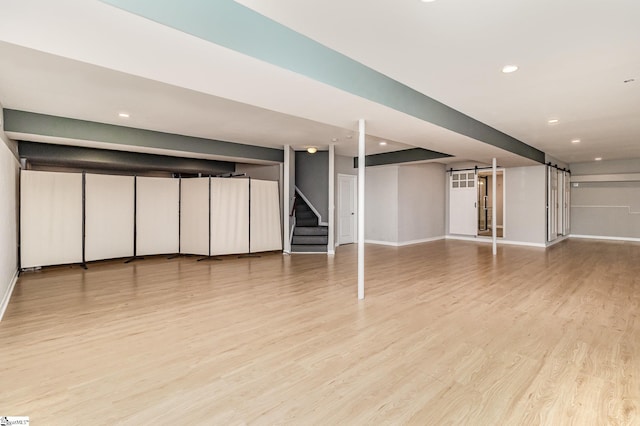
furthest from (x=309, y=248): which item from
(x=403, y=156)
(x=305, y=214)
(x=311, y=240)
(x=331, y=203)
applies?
(x=403, y=156)

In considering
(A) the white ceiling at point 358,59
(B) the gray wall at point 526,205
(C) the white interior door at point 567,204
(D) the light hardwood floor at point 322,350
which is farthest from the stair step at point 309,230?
(C) the white interior door at point 567,204

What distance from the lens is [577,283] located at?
5.03 m

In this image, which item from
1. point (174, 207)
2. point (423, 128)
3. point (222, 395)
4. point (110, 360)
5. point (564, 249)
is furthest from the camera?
point (564, 249)

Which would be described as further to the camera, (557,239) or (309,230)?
(557,239)

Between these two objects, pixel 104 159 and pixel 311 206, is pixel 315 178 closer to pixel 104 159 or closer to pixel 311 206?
pixel 311 206

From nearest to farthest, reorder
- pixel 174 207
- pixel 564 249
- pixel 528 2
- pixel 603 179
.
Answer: pixel 528 2, pixel 174 207, pixel 564 249, pixel 603 179

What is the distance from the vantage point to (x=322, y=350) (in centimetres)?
276

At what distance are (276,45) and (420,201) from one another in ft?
27.7

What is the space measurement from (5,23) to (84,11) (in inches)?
22.6

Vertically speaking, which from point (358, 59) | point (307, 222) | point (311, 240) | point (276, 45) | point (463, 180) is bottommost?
point (311, 240)

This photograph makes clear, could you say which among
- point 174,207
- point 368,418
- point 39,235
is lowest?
point 368,418

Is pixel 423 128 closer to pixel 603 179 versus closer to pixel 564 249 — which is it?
pixel 564 249

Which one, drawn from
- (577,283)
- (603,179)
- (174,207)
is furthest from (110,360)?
(603,179)

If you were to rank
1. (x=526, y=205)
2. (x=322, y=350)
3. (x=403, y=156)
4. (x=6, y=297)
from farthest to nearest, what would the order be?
(x=526, y=205) < (x=403, y=156) < (x=6, y=297) < (x=322, y=350)
